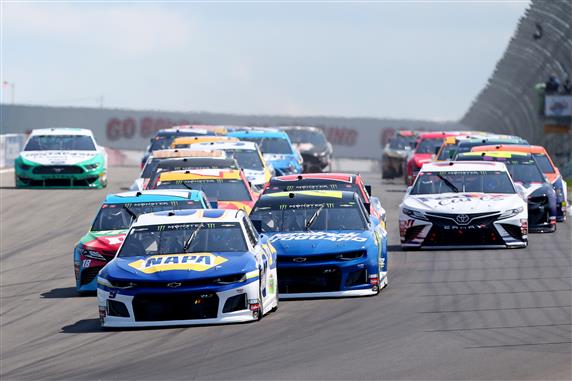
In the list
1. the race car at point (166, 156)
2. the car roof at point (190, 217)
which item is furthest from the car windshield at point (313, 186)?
the race car at point (166, 156)

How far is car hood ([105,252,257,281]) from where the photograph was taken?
13805 mm

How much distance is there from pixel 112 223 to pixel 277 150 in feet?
53.2

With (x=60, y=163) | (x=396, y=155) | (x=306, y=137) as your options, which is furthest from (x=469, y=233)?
(x=396, y=155)

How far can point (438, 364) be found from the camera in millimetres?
11422

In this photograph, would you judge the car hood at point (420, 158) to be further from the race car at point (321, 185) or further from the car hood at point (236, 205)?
the race car at point (321, 185)

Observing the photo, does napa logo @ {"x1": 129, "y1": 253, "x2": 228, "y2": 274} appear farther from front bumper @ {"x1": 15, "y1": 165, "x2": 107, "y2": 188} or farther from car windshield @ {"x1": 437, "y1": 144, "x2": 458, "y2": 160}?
front bumper @ {"x1": 15, "y1": 165, "x2": 107, "y2": 188}

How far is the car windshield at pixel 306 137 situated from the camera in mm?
41453

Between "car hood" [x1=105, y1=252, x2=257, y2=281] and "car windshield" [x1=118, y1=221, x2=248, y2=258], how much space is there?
0.71 feet

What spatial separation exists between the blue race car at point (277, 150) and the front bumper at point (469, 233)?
462 inches

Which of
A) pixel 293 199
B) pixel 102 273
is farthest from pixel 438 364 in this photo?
pixel 293 199

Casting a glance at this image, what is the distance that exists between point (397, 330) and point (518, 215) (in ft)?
24.6

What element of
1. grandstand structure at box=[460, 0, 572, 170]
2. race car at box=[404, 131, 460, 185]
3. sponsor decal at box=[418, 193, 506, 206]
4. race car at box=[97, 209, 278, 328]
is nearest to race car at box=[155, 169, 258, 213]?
sponsor decal at box=[418, 193, 506, 206]

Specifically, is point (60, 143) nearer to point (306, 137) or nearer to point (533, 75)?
point (306, 137)

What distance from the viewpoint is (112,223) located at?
59.0 ft
